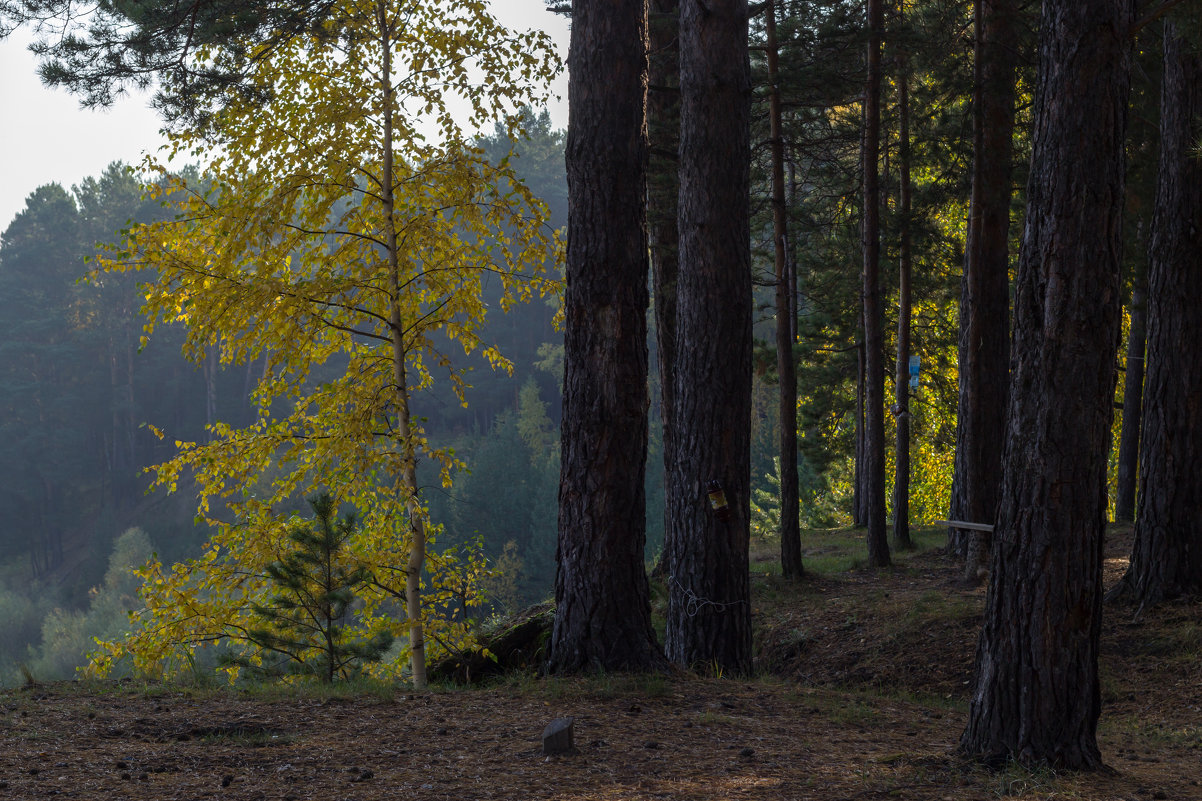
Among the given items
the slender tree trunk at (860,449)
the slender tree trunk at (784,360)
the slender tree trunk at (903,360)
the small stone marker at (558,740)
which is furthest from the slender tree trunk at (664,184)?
the slender tree trunk at (860,449)

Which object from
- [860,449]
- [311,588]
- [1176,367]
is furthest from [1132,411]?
[311,588]

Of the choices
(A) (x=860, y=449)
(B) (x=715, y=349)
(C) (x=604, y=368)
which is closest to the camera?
(C) (x=604, y=368)

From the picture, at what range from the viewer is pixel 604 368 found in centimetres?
573

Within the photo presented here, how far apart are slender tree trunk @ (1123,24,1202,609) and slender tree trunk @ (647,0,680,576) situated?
4.82 m

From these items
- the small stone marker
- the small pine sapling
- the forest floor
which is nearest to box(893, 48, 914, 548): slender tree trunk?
the forest floor

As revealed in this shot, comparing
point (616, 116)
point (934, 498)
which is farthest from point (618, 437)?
point (934, 498)

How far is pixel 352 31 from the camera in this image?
752 centimetres

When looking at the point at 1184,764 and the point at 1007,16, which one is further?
the point at 1007,16

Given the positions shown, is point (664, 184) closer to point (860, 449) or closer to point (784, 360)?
point (784, 360)

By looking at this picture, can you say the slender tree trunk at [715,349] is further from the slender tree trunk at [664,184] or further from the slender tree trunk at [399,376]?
the slender tree trunk at [664,184]

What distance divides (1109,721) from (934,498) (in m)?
19.5

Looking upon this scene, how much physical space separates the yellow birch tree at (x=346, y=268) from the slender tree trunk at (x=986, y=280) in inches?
210

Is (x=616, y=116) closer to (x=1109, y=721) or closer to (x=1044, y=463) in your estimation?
(x=1044, y=463)

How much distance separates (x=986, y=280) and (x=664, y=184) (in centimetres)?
396
